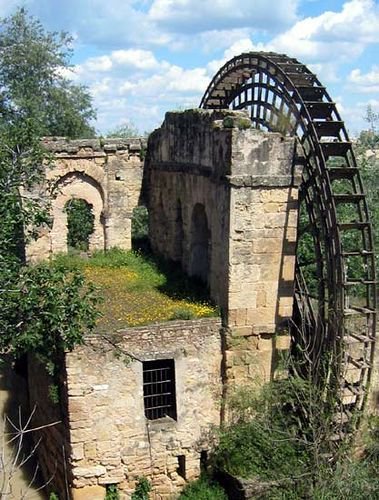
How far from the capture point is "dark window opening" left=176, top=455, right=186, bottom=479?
12562 mm

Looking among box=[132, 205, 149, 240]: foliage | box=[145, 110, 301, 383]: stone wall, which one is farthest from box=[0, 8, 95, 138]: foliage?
box=[145, 110, 301, 383]: stone wall

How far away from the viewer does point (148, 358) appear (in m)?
11.9

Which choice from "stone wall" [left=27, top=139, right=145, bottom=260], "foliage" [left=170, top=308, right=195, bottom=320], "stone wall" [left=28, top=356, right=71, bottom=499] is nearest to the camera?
"stone wall" [left=28, top=356, right=71, bottom=499]

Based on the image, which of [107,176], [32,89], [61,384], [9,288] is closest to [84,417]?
[61,384]

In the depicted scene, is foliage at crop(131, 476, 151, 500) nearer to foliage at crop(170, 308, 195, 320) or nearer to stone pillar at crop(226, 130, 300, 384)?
stone pillar at crop(226, 130, 300, 384)

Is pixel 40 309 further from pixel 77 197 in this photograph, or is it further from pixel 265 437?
pixel 77 197

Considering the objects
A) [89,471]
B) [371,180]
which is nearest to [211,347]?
[89,471]

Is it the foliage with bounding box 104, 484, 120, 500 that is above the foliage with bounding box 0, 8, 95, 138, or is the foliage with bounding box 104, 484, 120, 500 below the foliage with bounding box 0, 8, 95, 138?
below

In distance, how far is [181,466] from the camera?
12656 mm

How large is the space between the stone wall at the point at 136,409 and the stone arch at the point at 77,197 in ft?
25.9

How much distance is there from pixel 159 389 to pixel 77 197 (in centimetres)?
856

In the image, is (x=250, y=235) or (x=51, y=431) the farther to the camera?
(x=51, y=431)

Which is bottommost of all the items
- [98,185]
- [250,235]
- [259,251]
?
[259,251]

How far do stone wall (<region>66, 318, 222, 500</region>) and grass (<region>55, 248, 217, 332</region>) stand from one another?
517 millimetres
